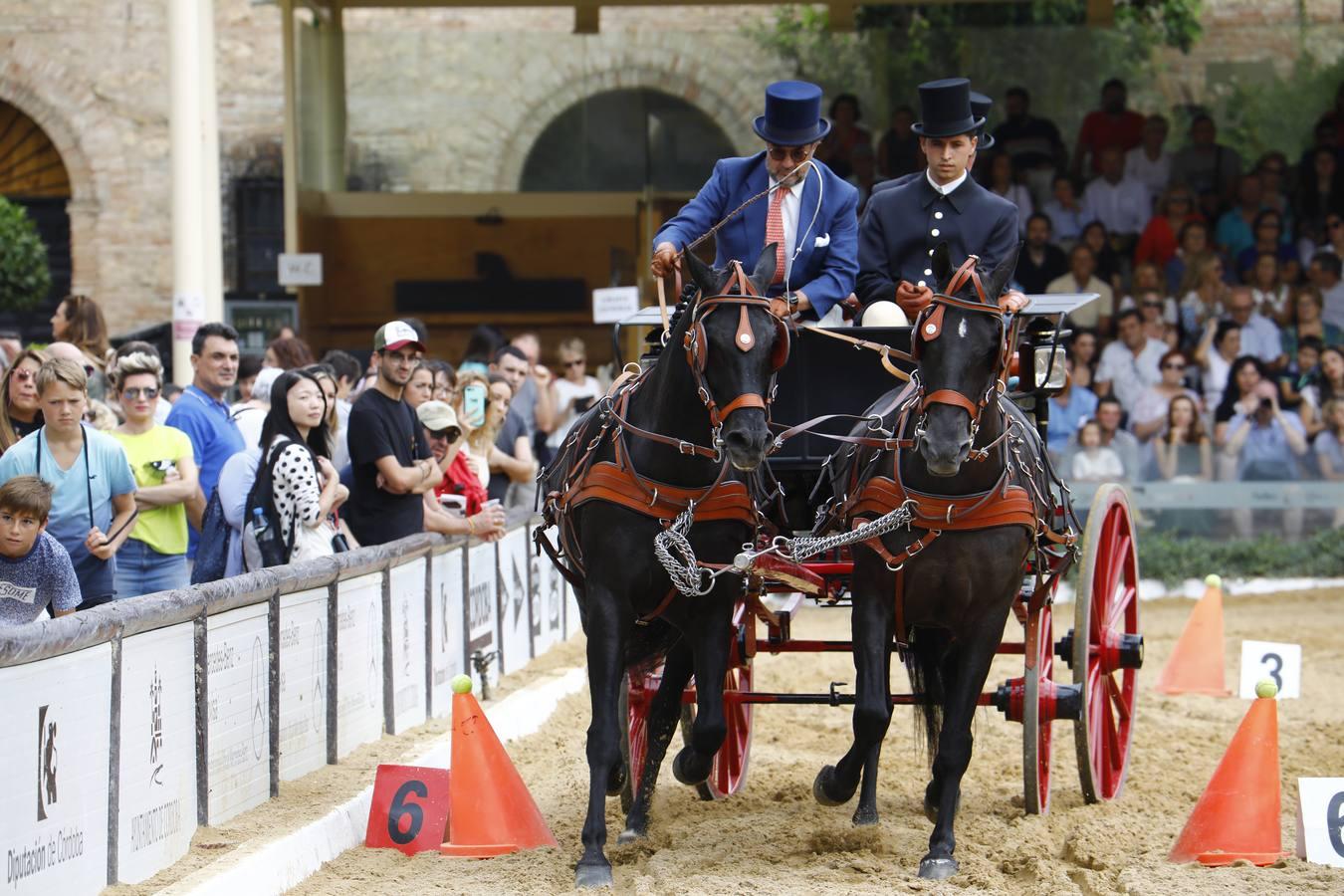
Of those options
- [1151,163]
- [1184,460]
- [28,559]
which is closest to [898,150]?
[1151,163]

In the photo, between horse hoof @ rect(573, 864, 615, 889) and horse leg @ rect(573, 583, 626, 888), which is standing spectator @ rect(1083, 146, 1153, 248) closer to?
horse leg @ rect(573, 583, 626, 888)

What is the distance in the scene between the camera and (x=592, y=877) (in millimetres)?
5887

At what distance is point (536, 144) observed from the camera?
1869cm

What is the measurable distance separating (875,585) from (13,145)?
752 inches

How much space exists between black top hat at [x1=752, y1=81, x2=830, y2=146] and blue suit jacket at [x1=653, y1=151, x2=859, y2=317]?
196 millimetres

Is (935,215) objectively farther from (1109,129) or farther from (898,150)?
(1109,129)

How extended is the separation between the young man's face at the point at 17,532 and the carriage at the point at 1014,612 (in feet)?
7.13

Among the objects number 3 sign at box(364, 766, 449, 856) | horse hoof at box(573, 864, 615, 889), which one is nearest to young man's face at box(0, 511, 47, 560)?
number 3 sign at box(364, 766, 449, 856)

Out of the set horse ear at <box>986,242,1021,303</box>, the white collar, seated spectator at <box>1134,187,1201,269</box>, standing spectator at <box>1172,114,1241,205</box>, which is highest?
standing spectator at <box>1172,114,1241,205</box>

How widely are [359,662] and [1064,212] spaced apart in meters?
11.7

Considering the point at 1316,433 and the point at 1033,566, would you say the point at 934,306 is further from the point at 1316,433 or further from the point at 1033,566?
the point at 1316,433

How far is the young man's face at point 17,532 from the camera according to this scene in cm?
592

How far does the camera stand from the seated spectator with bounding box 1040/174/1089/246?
17.8m

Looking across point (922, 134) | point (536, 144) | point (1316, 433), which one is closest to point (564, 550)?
point (922, 134)
